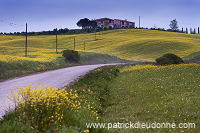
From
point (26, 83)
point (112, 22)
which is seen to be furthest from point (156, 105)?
point (112, 22)

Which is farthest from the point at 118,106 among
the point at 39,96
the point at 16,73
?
the point at 16,73

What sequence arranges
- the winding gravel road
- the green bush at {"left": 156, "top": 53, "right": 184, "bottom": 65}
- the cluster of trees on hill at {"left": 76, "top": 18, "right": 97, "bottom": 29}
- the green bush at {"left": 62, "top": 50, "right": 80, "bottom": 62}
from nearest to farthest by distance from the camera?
the winding gravel road
the green bush at {"left": 156, "top": 53, "right": 184, "bottom": 65}
the green bush at {"left": 62, "top": 50, "right": 80, "bottom": 62}
the cluster of trees on hill at {"left": 76, "top": 18, "right": 97, "bottom": 29}

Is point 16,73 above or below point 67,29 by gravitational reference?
below

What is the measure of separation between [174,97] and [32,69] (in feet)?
72.1

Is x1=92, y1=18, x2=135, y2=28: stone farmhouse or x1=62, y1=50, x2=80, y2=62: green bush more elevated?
x1=92, y1=18, x2=135, y2=28: stone farmhouse

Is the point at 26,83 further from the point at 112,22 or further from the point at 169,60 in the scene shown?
the point at 112,22

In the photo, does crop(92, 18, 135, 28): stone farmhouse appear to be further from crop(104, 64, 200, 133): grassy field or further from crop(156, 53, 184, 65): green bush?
crop(104, 64, 200, 133): grassy field

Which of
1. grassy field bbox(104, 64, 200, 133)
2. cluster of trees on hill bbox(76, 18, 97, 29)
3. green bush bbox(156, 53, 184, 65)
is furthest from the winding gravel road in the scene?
cluster of trees on hill bbox(76, 18, 97, 29)

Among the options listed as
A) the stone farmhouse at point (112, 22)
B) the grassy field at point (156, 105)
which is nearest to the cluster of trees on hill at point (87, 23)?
the stone farmhouse at point (112, 22)

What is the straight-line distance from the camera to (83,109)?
10492mm

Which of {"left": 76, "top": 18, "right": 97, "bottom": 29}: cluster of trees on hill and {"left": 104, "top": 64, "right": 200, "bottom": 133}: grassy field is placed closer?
{"left": 104, "top": 64, "right": 200, "bottom": 133}: grassy field

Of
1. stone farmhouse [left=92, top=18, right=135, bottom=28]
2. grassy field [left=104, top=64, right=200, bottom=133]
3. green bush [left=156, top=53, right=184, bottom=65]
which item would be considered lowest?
grassy field [left=104, top=64, right=200, bottom=133]

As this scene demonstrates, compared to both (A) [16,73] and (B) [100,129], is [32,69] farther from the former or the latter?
(B) [100,129]

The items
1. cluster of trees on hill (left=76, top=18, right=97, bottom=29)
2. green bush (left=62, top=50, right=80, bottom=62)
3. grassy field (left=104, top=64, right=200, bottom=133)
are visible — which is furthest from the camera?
cluster of trees on hill (left=76, top=18, right=97, bottom=29)
